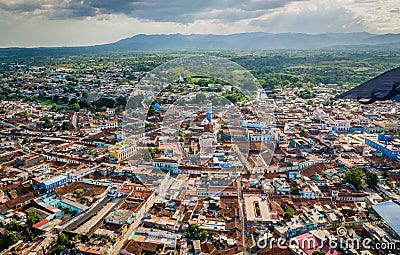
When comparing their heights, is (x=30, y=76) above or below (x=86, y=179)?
above

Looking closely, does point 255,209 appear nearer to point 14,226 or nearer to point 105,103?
point 14,226

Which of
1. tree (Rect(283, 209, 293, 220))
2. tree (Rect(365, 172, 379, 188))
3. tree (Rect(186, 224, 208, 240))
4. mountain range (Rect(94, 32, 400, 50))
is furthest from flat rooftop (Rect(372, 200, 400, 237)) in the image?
mountain range (Rect(94, 32, 400, 50))

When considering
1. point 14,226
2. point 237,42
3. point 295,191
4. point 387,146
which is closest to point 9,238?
point 14,226

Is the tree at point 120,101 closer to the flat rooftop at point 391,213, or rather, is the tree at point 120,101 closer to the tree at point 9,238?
the tree at point 9,238

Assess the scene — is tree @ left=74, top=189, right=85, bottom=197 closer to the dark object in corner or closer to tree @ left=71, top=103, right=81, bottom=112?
the dark object in corner

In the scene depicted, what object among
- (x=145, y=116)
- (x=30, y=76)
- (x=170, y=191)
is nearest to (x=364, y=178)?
(x=170, y=191)

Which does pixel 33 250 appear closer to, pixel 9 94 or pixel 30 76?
pixel 9 94

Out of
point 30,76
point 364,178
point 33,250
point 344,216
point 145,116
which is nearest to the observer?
point 33,250
